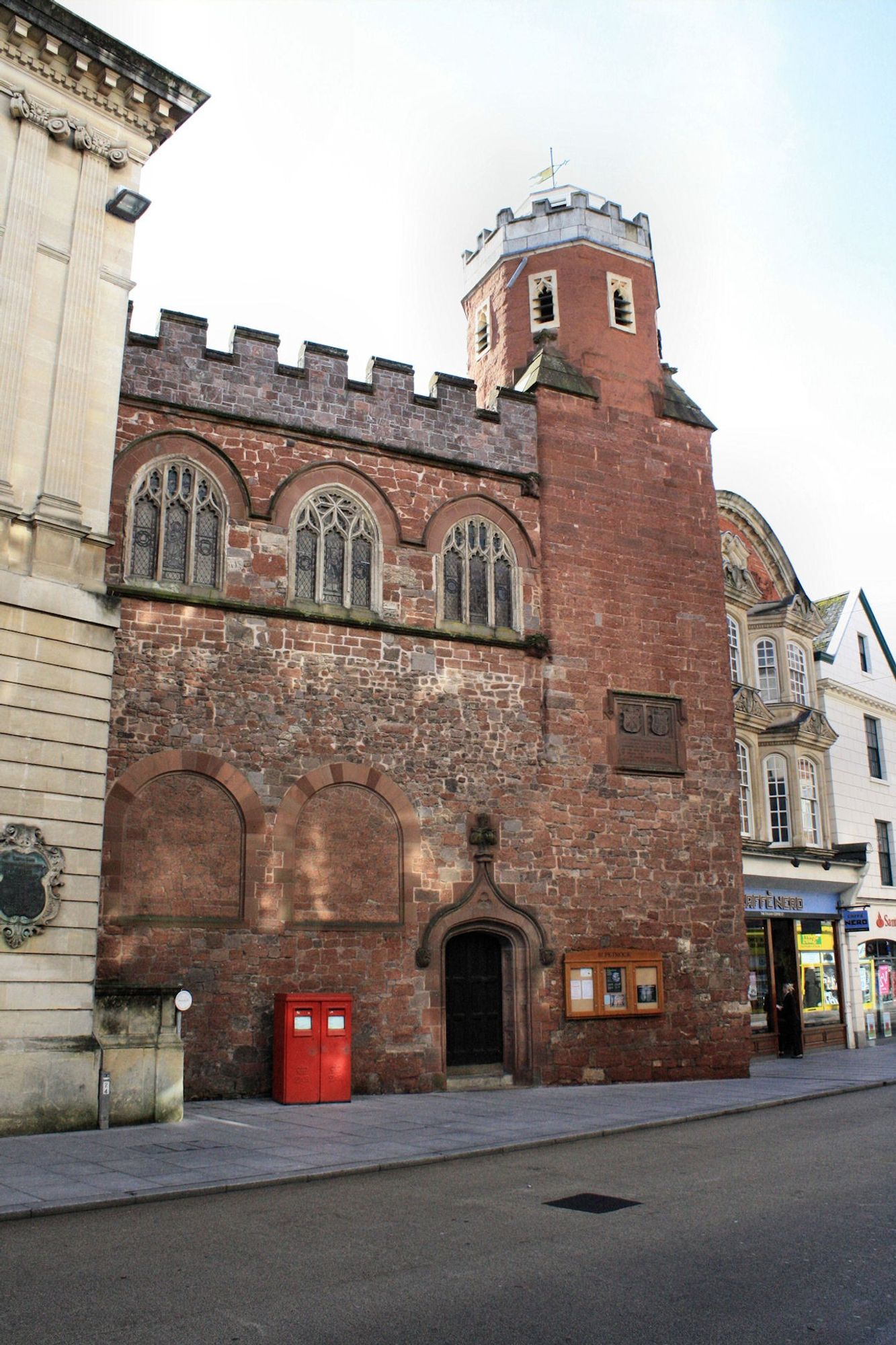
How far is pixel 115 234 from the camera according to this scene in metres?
13.6

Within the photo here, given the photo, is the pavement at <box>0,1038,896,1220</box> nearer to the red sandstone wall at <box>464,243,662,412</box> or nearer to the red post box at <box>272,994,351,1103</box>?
the red post box at <box>272,994,351,1103</box>

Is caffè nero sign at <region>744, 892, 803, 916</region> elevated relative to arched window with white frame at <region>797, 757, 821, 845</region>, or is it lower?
lower

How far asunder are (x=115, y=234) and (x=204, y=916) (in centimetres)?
869

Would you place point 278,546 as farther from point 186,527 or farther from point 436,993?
point 436,993

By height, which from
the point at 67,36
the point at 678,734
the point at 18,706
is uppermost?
the point at 67,36

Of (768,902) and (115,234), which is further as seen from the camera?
(768,902)

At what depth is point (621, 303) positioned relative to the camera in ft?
67.4

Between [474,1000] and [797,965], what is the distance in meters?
11.4

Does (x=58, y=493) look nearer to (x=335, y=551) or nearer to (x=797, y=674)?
(x=335, y=551)

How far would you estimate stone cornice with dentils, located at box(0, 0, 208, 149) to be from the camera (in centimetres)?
1288

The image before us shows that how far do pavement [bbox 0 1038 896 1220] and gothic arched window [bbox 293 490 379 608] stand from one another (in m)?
7.00

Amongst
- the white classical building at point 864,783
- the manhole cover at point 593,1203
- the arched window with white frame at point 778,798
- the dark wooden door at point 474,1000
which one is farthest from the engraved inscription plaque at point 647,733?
the white classical building at point 864,783

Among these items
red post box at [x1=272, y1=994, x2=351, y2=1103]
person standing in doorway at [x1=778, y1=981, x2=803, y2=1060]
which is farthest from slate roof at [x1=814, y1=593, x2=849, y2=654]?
red post box at [x1=272, y1=994, x2=351, y2=1103]

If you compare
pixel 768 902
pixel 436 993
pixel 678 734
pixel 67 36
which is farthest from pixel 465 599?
pixel 768 902
